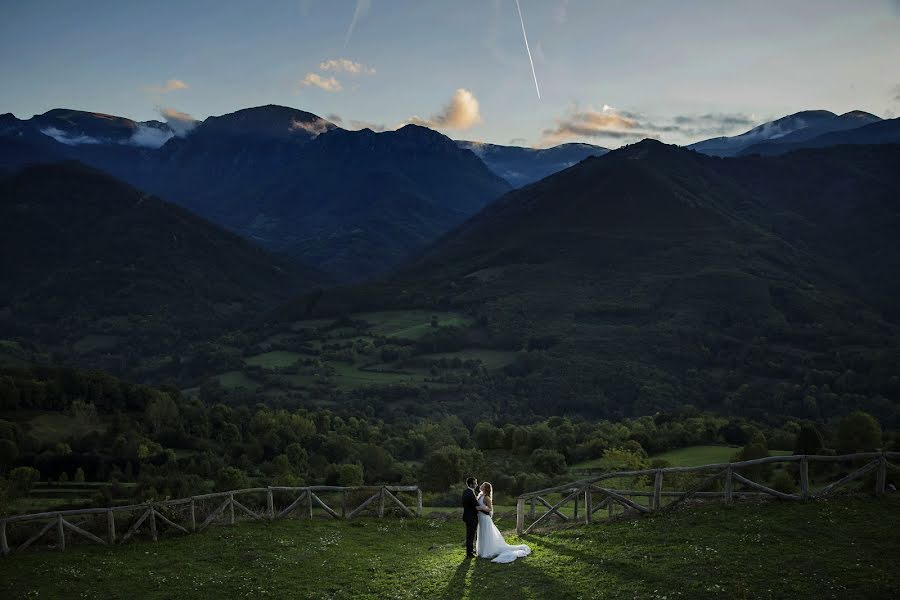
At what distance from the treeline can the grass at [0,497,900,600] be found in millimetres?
40601

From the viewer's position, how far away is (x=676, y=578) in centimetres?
1820

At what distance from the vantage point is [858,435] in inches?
3019

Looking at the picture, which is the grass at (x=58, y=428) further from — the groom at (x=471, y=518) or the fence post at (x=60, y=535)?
the groom at (x=471, y=518)

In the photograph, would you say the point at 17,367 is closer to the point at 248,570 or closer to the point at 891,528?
the point at 248,570

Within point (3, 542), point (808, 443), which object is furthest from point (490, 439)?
point (3, 542)

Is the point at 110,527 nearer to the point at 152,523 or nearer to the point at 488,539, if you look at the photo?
the point at 152,523

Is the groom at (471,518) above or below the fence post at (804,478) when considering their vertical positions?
below

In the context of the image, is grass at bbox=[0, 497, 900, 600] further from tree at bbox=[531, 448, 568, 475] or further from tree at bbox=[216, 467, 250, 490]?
tree at bbox=[531, 448, 568, 475]

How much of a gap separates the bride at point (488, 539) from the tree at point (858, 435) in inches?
2560

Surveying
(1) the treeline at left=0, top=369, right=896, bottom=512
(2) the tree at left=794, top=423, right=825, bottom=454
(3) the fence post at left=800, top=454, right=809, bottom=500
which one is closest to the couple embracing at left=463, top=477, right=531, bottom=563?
(3) the fence post at left=800, top=454, right=809, bottom=500

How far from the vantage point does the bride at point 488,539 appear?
78.9 ft

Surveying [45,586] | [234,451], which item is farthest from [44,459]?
[45,586]

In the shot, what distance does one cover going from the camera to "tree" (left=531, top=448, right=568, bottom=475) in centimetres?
9288

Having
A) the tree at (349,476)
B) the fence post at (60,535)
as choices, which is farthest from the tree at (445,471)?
the fence post at (60,535)
